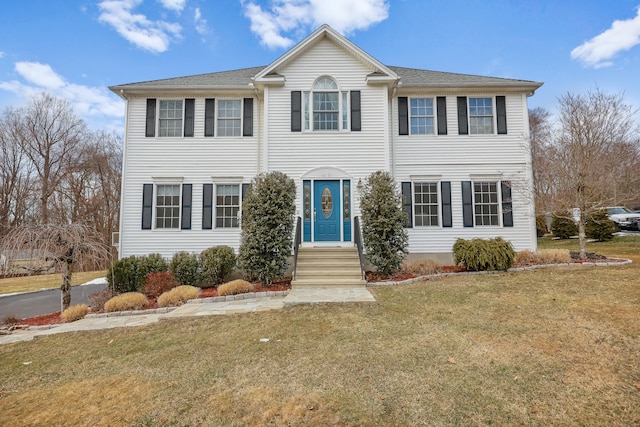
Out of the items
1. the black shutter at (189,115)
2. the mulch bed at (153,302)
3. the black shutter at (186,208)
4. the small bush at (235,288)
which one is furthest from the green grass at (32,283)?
the small bush at (235,288)

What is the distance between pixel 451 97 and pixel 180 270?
10.6 metres

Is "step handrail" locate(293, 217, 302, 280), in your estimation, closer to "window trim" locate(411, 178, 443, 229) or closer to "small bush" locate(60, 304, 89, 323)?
"window trim" locate(411, 178, 443, 229)

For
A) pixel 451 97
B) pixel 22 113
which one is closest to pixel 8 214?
pixel 22 113

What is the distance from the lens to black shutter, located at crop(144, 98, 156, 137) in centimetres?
1127

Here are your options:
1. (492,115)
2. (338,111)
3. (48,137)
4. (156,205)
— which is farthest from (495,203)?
(48,137)

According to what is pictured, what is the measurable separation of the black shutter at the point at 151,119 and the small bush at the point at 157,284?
5.05 m

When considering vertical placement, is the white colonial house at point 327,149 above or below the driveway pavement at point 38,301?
above

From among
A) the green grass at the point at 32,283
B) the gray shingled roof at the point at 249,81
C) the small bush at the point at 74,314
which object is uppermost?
the gray shingled roof at the point at 249,81

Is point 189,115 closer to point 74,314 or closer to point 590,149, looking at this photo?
point 74,314

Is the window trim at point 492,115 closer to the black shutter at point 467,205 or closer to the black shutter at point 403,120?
the black shutter at point 467,205

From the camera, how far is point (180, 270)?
31.3 feet

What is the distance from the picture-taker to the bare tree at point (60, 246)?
716 cm

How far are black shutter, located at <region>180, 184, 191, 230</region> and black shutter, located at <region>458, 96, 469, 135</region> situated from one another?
9.61m

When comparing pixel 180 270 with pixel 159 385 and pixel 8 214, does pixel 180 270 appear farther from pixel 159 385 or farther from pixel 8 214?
pixel 8 214
